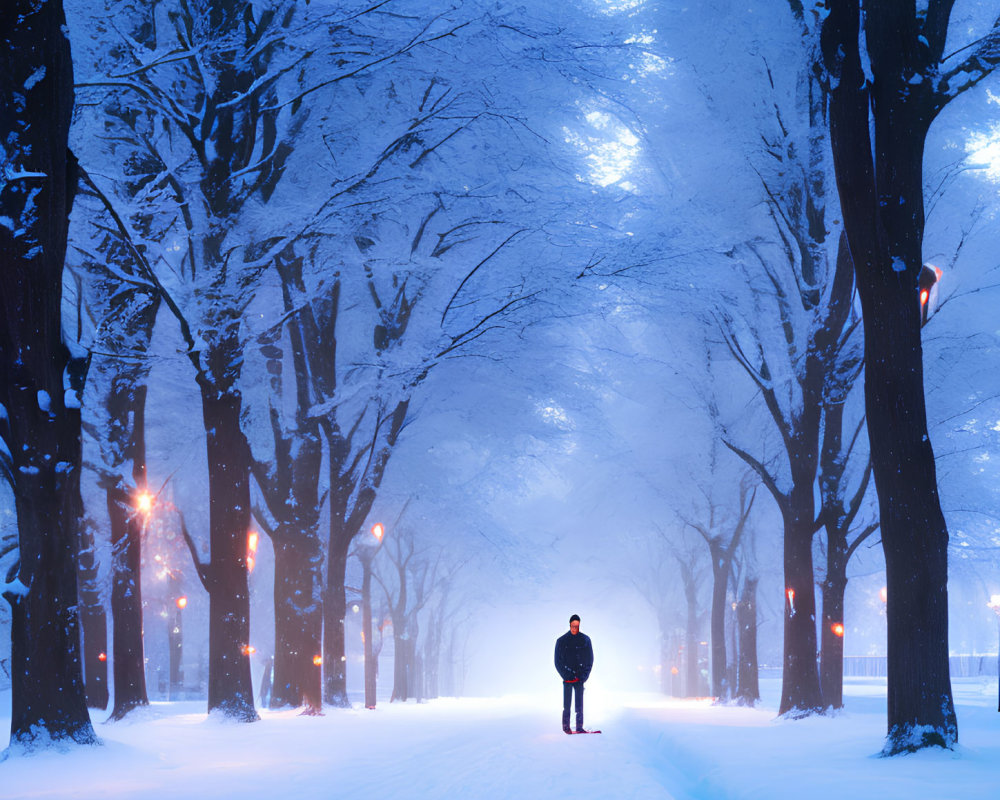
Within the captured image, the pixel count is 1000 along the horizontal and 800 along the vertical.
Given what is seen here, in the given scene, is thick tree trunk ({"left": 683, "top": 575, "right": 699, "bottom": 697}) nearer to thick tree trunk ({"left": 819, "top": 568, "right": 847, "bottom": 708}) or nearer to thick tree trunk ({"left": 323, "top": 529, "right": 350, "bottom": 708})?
thick tree trunk ({"left": 819, "top": 568, "right": 847, "bottom": 708})

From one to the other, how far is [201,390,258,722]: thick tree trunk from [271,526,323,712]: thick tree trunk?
388 cm

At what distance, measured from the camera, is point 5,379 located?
10.7 m

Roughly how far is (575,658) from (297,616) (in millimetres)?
6997

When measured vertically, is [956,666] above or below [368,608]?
below

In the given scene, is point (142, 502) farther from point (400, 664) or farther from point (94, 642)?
point (400, 664)

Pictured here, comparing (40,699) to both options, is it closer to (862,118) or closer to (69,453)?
(69,453)

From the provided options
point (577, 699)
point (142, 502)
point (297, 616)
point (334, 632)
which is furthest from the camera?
point (334, 632)

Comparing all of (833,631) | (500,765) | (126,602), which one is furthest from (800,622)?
(126,602)

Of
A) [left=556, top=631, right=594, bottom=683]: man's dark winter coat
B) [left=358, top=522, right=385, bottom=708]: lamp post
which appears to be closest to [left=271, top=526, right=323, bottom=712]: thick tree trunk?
[left=556, top=631, right=594, bottom=683]: man's dark winter coat

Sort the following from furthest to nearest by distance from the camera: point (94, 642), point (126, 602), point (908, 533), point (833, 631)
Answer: point (94, 642)
point (833, 631)
point (126, 602)
point (908, 533)

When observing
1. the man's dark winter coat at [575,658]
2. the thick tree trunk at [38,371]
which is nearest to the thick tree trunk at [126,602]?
the thick tree trunk at [38,371]

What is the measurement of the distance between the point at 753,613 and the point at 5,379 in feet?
81.3

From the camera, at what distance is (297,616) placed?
67.2 feet

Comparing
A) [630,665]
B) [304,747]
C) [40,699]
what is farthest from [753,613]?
[630,665]
